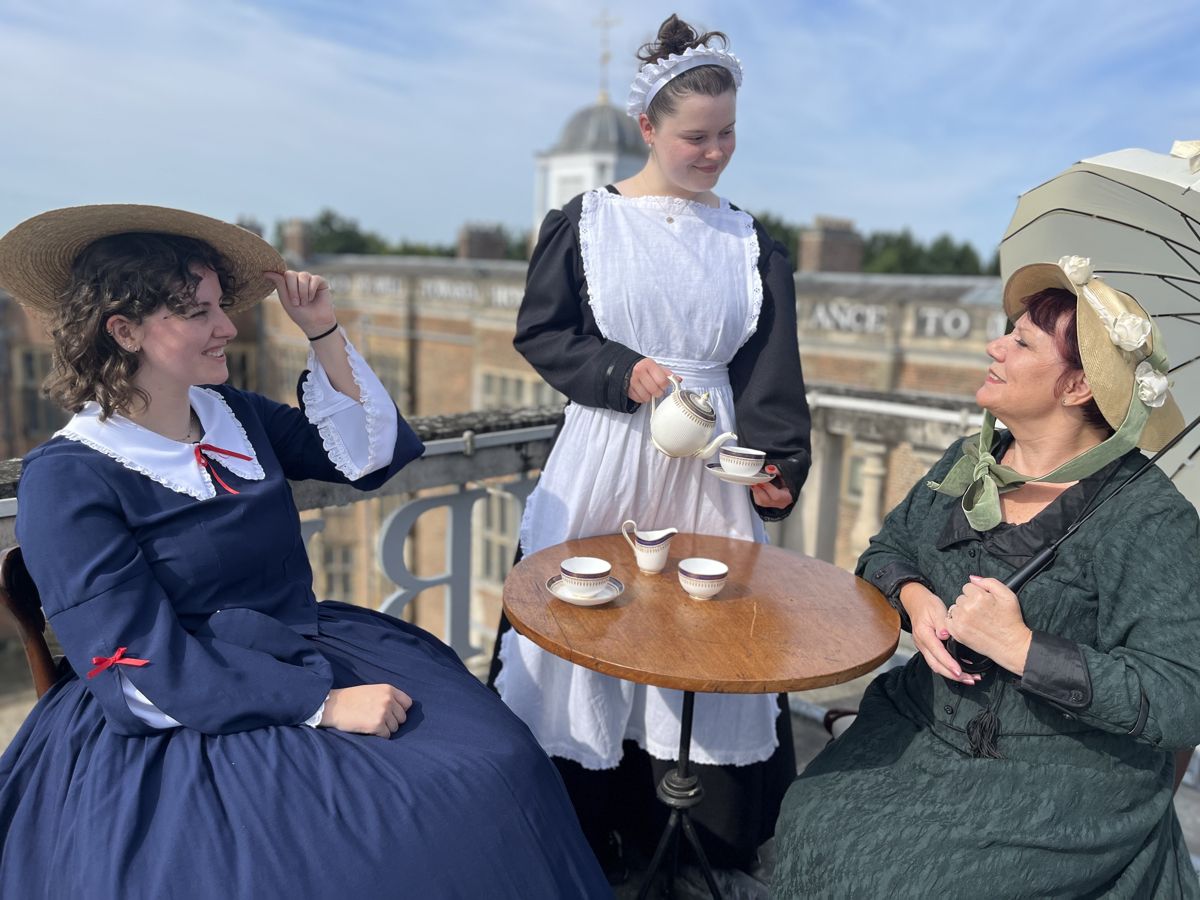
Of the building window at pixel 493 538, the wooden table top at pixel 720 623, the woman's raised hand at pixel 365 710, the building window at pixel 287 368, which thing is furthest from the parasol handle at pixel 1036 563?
the building window at pixel 287 368

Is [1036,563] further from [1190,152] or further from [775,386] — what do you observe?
[1190,152]

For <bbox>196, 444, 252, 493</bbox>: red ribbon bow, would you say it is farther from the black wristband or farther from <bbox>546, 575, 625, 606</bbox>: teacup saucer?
<bbox>546, 575, 625, 606</bbox>: teacup saucer

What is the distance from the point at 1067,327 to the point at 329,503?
1741 mm

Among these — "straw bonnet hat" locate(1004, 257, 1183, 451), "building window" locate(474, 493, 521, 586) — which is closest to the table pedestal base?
"straw bonnet hat" locate(1004, 257, 1183, 451)

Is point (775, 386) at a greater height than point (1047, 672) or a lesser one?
greater

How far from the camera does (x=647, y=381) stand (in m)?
1.87

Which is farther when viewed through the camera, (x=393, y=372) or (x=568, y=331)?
(x=393, y=372)

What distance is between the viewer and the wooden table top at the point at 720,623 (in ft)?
4.76

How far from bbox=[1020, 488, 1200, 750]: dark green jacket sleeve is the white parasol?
33cm

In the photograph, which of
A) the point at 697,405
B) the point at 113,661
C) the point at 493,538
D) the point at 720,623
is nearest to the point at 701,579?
the point at 720,623

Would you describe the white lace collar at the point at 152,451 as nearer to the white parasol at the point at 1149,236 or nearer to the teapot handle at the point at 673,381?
the teapot handle at the point at 673,381

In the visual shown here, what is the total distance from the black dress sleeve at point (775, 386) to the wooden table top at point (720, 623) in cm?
24

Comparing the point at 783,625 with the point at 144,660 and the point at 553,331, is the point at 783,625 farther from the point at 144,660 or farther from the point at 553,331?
the point at 144,660

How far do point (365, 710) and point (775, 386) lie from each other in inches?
45.3
